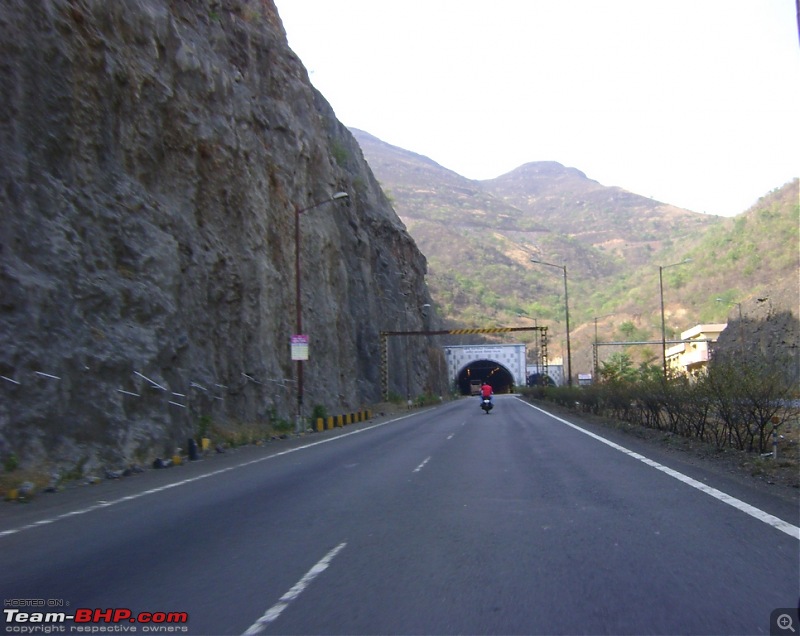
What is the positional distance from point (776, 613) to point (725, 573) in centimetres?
110

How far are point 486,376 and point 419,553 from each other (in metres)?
131

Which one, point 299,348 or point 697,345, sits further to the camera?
point 697,345

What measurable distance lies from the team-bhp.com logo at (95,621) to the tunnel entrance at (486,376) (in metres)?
109

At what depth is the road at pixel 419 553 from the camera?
5.83m

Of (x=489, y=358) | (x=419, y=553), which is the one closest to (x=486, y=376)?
(x=489, y=358)

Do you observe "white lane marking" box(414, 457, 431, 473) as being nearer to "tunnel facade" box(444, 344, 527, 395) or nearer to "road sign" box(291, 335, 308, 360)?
"road sign" box(291, 335, 308, 360)

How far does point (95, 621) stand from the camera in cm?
589

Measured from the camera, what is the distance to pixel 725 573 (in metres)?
6.74

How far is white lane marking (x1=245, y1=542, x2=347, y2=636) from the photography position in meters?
5.64

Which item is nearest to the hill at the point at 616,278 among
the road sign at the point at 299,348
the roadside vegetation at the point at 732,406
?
the roadside vegetation at the point at 732,406

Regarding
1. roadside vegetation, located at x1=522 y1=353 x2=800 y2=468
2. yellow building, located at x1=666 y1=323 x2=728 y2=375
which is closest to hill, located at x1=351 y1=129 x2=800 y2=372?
yellow building, located at x1=666 y1=323 x2=728 y2=375

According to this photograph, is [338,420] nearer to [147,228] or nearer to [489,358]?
[147,228]

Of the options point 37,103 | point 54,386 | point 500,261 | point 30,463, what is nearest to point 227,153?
point 37,103

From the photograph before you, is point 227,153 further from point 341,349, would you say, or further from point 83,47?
point 341,349
